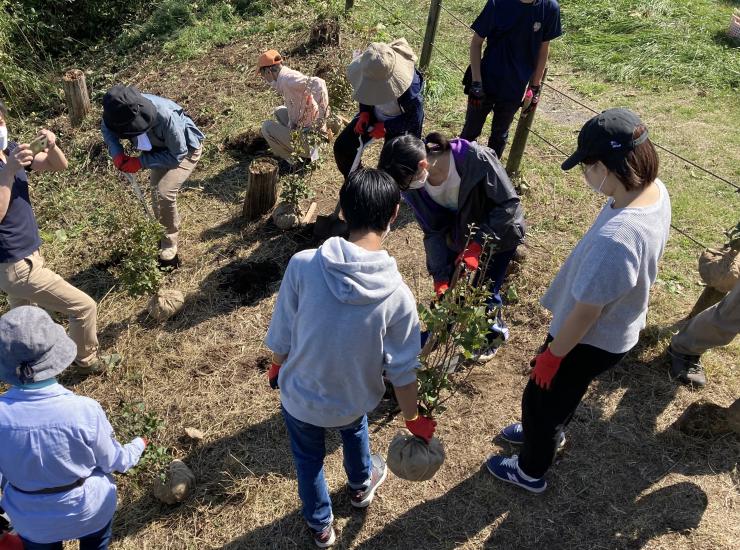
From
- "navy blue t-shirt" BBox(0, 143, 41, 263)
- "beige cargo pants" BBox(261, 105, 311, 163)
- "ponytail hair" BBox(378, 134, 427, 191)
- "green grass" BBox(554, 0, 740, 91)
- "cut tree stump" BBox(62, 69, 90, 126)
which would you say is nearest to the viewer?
"ponytail hair" BBox(378, 134, 427, 191)

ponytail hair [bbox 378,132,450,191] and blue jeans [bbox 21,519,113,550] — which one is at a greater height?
ponytail hair [bbox 378,132,450,191]

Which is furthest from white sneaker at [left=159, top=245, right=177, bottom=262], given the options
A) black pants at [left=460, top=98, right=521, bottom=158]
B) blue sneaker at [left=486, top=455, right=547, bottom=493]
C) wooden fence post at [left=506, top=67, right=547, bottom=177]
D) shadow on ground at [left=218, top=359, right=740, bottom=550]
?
wooden fence post at [left=506, top=67, right=547, bottom=177]

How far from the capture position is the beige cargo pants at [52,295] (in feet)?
11.8

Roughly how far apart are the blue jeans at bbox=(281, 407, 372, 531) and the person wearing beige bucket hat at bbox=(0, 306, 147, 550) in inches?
30.7

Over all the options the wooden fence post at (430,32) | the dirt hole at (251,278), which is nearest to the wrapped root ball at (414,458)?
the dirt hole at (251,278)

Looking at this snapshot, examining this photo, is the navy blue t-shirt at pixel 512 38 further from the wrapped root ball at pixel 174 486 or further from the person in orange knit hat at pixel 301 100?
the wrapped root ball at pixel 174 486

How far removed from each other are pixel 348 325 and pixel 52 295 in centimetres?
247

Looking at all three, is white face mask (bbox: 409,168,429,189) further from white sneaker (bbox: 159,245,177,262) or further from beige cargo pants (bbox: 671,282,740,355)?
white sneaker (bbox: 159,245,177,262)

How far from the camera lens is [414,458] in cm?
274

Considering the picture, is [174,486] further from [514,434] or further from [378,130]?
[378,130]

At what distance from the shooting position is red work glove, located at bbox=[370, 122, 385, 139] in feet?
15.3

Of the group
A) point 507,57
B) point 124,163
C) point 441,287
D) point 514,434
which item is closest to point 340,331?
point 441,287

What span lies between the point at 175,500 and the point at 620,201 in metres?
2.78

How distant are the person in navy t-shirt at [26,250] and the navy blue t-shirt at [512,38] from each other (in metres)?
3.37
